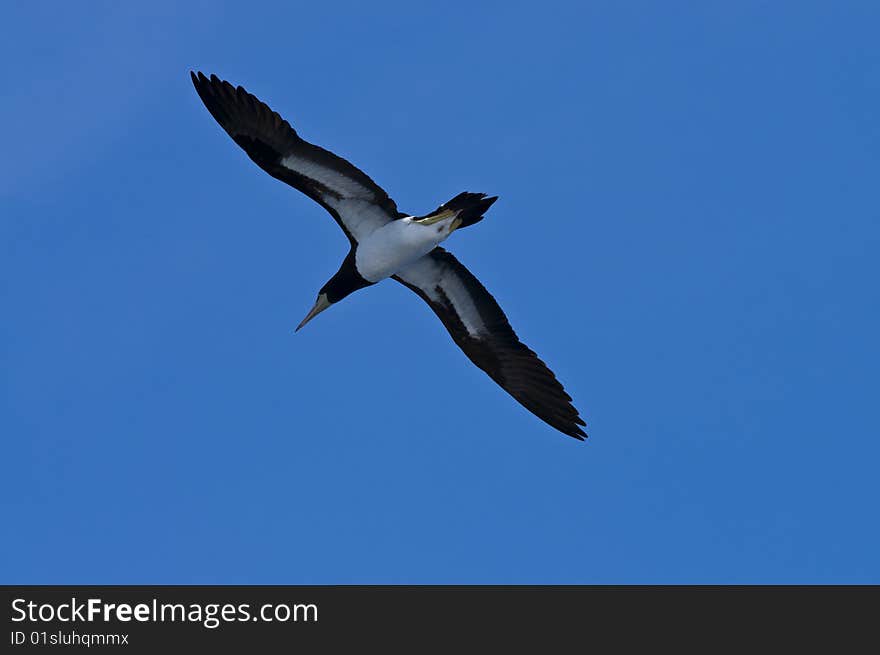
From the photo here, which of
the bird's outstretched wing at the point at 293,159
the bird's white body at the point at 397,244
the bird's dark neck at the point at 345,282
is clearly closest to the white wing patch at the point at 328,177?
the bird's outstretched wing at the point at 293,159

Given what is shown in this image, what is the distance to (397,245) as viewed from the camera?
20.8 metres

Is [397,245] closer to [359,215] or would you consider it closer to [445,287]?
[359,215]

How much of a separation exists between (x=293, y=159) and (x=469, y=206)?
312cm

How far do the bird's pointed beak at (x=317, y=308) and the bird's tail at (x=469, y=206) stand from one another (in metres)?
3.41

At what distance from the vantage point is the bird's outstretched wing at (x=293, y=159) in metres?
19.8

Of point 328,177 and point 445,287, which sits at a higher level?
point 328,177

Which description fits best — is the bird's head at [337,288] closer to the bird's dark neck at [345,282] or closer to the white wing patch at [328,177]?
the bird's dark neck at [345,282]

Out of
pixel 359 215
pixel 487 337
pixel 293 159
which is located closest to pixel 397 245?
pixel 359 215

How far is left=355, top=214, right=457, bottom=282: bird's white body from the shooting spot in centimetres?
2048

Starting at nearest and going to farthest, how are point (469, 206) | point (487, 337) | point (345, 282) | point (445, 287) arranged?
1. point (469, 206)
2. point (345, 282)
3. point (445, 287)
4. point (487, 337)

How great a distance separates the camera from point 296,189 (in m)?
20.6
